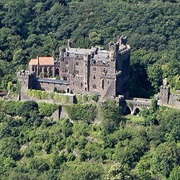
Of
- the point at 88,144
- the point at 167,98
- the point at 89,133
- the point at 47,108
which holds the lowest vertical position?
the point at 88,144

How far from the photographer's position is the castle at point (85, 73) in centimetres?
7094

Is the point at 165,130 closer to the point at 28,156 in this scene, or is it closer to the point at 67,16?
the point at 28,156

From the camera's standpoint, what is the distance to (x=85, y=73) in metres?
71.9

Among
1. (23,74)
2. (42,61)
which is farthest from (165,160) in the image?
(42,61)

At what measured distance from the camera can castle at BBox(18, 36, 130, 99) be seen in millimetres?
70938

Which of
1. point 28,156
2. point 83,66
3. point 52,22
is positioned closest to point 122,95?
point 83,66

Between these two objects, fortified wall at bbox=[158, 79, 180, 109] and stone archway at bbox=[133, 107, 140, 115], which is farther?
stone archway at bbox=[133, 107, 140, 115]

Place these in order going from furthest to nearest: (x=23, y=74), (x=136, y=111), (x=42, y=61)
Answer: (x=42, y=61) → (x=23, y=74) → (x=136, y=111)

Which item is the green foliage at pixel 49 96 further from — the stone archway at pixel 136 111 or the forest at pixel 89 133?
the stone archway at pixel 136 111

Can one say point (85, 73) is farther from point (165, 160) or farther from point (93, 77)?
point (165, 160)

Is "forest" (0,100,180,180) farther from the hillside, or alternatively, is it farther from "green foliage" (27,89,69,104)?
the hillside

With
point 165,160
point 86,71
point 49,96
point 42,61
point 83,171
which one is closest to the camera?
point 83,171

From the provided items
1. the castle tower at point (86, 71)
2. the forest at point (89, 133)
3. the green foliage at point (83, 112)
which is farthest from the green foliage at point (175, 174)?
the castle tower at point (86, 71)

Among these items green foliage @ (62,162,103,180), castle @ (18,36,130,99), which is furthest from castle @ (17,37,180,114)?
green foliage @ (62,162,103,180)
